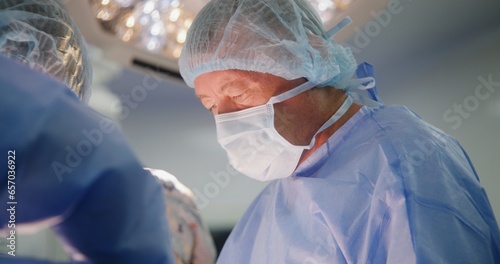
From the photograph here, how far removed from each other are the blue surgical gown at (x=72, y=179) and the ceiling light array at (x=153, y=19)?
3.47ft

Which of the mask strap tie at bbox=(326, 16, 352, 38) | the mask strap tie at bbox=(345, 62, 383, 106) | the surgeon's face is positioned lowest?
the surgeon's face

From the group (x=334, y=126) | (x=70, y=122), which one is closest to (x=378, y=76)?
(x=334, y=126)

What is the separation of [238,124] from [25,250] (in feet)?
2.22

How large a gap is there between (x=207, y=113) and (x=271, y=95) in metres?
1.58

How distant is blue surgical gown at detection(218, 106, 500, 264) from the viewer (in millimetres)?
1243

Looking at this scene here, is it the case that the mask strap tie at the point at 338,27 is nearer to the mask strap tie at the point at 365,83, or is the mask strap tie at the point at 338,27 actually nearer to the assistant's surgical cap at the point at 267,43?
the assistant's surgical cap at the point at 267,43

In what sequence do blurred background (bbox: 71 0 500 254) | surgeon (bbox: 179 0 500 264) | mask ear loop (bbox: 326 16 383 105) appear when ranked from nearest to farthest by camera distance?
1. surgeon (bbox: 179 0 500 264)
2. mask ear loop (bbox: 326 16 383 105)
3. blurred background (bbox: 71 0 500 254)

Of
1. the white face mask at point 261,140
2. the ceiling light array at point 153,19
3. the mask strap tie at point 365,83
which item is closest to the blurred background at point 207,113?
the ceiling light array at point 153,19

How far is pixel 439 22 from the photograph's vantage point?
2.46 m

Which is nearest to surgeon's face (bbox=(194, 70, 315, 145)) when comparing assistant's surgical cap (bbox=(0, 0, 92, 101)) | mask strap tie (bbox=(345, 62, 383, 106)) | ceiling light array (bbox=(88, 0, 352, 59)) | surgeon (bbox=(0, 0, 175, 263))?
mask strap tie (bbox=(345, 62, 383, 106))

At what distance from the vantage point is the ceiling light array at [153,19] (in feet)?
5.64

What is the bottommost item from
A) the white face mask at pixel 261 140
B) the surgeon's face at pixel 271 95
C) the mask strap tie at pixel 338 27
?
the white face mask at pixel 261 140

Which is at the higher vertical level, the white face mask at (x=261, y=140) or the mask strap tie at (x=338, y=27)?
the mask strap tie at (x=338, y=27)

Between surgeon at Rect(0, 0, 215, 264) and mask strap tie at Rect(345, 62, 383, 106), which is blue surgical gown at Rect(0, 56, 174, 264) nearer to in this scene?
surgeon at Rect(0, 0, 215, 264)
